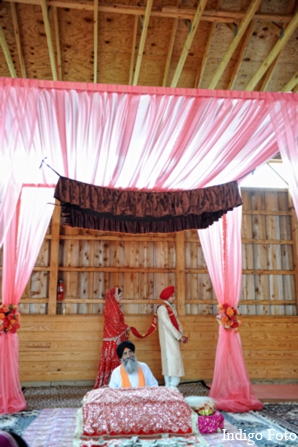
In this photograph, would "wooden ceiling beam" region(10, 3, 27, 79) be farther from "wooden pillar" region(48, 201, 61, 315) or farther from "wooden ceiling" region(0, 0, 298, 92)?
"wooden pillar" region(48, 201, 61, 315)

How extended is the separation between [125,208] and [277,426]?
2567 millimetres

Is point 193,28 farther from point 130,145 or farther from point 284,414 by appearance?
point 284,414

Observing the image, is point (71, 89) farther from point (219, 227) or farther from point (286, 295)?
point (286, 295)

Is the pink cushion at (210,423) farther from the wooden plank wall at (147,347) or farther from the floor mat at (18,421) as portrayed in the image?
the wooden plank wall at (147,347)

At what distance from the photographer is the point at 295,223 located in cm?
728

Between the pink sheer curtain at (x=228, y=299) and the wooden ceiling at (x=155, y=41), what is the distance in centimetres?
190

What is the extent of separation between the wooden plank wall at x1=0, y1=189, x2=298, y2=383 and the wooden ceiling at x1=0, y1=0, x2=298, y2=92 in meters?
2.43

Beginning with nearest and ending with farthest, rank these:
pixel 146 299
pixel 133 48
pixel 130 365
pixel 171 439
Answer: pixel 171 439 → pixel 130 365 → pixel 133 48 → pixel 146 299

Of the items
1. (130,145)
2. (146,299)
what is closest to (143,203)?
(130,145)

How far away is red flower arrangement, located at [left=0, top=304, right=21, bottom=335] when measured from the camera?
14.8ft

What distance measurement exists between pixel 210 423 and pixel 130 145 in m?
2.71

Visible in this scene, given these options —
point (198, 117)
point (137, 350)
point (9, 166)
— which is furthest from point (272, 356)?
point (9, 166)

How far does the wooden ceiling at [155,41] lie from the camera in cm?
445

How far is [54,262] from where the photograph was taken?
6586mm
